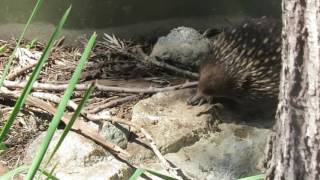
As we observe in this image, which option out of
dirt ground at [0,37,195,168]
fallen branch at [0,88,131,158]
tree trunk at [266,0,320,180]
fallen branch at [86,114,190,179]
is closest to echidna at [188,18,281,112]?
dirt ground at [0,37,195,168]

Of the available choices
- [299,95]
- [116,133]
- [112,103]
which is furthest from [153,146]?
[299,95]

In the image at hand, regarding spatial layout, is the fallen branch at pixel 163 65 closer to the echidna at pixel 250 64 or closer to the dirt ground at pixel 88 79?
the dirt ground at pixel 88 79

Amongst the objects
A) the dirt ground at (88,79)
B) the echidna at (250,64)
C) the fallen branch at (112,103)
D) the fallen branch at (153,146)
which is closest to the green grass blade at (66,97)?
the fallen branch at (153,146)

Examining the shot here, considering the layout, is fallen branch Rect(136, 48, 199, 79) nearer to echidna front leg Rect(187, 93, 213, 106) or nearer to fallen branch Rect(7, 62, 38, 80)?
echidna front leg Rect(187, 93, 213, 106)

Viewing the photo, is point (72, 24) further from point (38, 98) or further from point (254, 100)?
point (254, 100)

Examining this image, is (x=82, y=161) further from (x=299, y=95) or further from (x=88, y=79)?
(x=299, y=95)

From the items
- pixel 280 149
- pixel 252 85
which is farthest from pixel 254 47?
pixel 280 149
